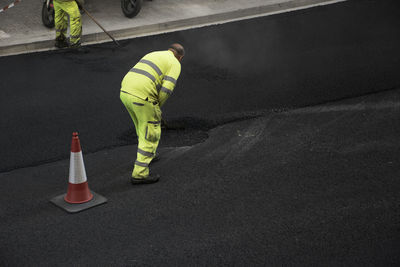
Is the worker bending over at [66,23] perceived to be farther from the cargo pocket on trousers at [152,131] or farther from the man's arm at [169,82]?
the cargo pocket on trousers at [152,131]

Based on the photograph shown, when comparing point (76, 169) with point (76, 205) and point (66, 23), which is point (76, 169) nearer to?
point (76, 205)

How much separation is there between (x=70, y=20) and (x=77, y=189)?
5.16 meters

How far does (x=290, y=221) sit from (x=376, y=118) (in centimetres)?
278

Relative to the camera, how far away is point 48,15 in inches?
426

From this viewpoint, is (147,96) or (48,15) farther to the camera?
(48,15)

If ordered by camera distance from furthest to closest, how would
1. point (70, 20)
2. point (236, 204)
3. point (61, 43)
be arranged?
point (61, 43), point (70, 20), point (236, 204)

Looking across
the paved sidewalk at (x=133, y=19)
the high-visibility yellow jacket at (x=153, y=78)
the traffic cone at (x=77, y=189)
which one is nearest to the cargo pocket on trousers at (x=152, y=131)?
the high-visibility yellow jacket at (x=153, y=78)

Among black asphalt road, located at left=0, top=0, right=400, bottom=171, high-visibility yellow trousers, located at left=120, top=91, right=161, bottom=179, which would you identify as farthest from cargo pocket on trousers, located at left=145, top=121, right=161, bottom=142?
black asphalt road, located at left=0, top=0, right=400, bottom=171

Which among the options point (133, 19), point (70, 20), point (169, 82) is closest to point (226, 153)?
point (169, 82)

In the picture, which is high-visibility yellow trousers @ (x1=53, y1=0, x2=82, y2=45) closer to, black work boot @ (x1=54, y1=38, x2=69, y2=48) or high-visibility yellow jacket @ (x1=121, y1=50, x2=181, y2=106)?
black work boot @ (x1=54, y1=38, x2=69, y2=48)

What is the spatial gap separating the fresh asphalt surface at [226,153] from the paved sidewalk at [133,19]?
47 centimetres

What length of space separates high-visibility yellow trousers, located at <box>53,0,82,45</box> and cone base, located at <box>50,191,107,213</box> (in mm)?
4932

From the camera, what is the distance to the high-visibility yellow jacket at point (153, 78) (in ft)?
18.9

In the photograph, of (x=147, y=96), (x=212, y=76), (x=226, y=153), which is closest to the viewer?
(x=147, y=96)
